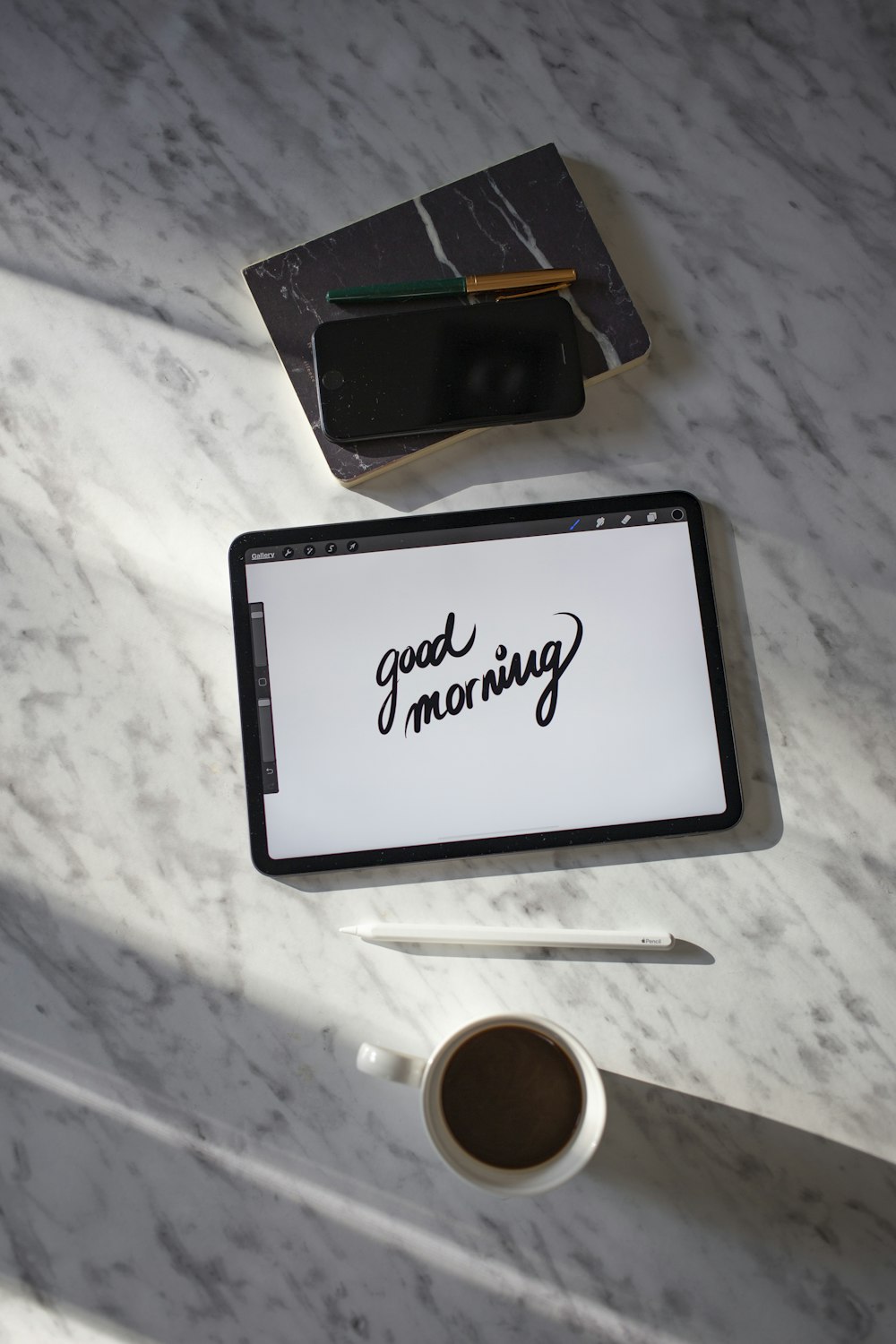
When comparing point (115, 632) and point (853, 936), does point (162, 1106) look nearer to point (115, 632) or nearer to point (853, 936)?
point (115, 632)

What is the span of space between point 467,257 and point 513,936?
526 millimetres

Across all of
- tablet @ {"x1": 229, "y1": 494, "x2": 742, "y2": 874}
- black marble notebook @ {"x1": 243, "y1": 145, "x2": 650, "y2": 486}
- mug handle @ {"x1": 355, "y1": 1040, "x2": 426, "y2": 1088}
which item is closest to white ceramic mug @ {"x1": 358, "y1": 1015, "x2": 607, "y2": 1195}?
mug handle @ {"x1": 355, "y1": 1040, "x2": 426, "y2": 1088}

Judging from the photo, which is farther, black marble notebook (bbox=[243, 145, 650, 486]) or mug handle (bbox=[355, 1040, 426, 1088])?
black marble notebook (bbox=[243, 145, 650, 486])

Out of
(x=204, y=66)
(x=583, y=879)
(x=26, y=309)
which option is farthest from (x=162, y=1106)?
(x=204, y=66)

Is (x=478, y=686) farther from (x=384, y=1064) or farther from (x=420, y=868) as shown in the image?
(x=384, y=1064)

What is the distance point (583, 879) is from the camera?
0.70m

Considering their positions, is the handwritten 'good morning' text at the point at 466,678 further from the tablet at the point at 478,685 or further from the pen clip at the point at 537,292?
the pen clip at the point at 537,292

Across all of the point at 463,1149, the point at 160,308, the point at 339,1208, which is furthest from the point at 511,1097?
the point at 160,308

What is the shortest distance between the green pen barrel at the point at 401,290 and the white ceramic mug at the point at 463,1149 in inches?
21.1

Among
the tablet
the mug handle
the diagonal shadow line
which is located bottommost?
the mug handle

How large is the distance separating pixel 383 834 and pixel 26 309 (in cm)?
51

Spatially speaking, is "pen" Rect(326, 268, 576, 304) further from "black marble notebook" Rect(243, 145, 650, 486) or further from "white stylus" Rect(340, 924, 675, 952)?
"white stylus" Rect(340, 924, 675, 952)

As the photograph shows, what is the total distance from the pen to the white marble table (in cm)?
7

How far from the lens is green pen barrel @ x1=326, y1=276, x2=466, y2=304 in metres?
0.71
